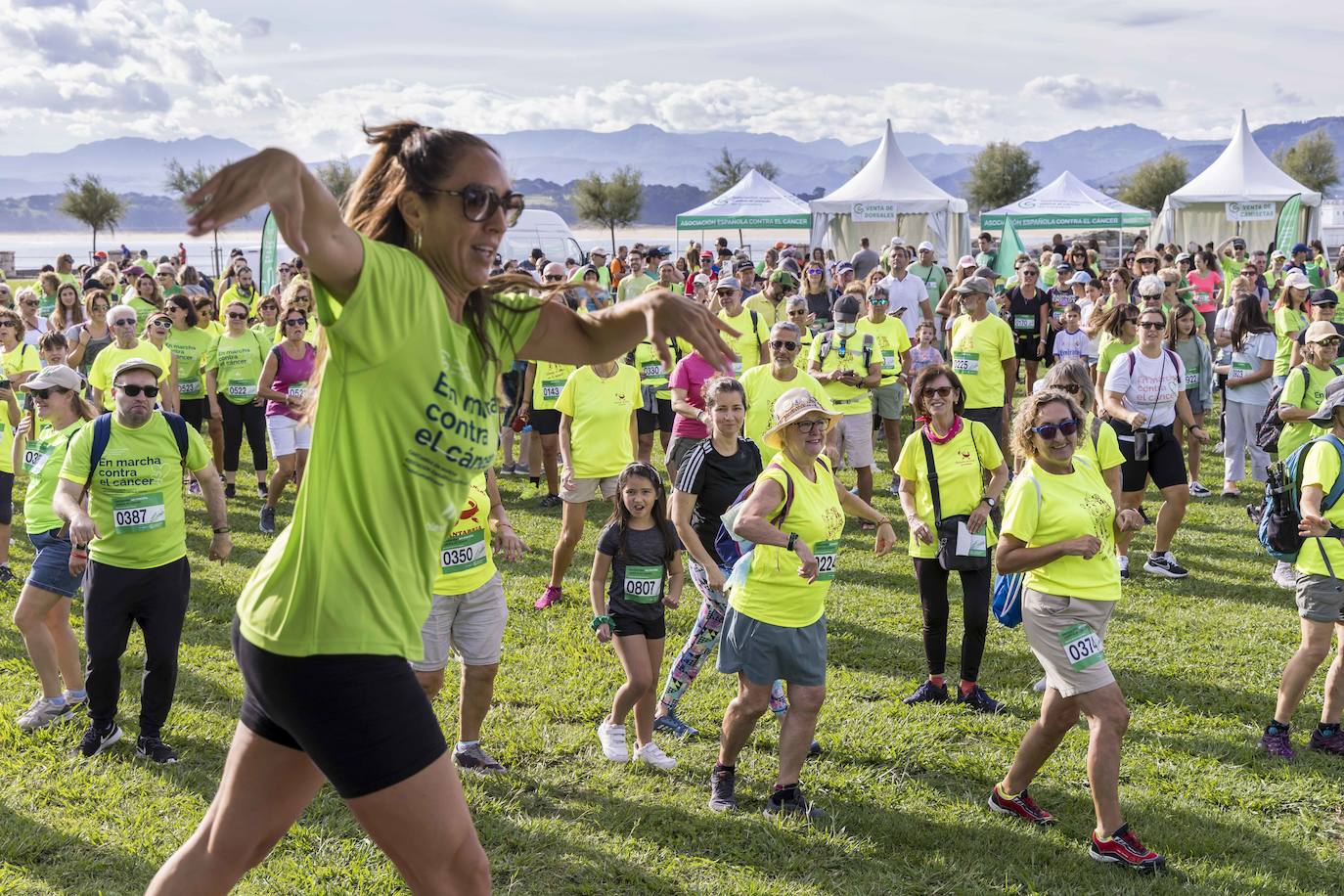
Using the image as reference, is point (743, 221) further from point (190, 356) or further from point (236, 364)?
point (236, 364)

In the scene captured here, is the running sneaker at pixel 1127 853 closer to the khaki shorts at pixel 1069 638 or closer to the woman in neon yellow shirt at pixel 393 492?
the khaki shorts at pixel 1069 638

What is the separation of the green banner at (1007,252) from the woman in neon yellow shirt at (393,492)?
20358 millimetres

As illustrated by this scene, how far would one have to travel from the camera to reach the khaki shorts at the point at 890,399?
1138 cm

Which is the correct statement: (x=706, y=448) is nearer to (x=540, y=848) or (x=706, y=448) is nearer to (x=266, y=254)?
(x=540, y=848)

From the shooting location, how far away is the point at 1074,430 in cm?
486

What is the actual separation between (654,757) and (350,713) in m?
3.64

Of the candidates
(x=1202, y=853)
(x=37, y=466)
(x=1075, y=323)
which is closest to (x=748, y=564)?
(x=1202, y=853)

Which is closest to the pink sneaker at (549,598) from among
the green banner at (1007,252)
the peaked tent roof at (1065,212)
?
the green banner at (1007,252)

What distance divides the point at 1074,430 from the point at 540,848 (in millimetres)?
2790

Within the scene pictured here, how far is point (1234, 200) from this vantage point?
28.0 meters

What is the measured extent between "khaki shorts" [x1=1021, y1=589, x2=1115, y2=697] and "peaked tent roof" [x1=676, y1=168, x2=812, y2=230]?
80.7ft

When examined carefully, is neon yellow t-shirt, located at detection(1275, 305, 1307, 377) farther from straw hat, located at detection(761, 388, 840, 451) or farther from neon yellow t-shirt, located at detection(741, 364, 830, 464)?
straw hat, located at detection(761, 388, 840, 451)

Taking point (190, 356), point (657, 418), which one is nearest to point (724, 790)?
point (657, 418)

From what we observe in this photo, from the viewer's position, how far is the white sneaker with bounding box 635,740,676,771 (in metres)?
5.57
